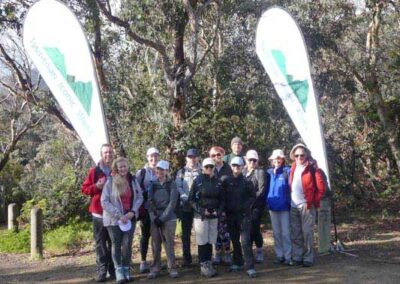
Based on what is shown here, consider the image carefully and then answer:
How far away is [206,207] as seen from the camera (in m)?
7.12

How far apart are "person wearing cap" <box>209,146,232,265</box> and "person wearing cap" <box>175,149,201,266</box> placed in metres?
0.28

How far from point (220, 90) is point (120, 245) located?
16.1ft

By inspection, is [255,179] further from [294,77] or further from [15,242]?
[15,242]

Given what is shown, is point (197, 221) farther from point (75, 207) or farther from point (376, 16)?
point (376, 16)

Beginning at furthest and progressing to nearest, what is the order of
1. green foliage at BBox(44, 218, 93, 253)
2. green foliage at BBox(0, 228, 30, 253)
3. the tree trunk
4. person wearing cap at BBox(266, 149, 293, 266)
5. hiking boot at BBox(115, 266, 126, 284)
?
the tree trunk
green foliage at BBox(0, 228, 30, 253)
green foliage at BBox(44, 218, 93, 253)
person wearing cap at BBox(266, 149, 293, 266)
hiking boot at BBox(115, 266, 126, 284)

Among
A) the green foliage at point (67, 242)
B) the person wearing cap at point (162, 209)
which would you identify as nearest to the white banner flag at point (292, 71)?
the person wearing cap at point (162, 209)

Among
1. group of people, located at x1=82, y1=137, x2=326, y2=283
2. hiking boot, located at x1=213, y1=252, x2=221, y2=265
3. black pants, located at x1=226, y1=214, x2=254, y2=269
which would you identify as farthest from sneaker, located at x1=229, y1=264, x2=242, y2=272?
hiking boot, located at x1=213, y1=252, x2=221, y2=265

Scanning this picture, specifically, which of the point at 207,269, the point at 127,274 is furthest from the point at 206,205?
the point at 127,274

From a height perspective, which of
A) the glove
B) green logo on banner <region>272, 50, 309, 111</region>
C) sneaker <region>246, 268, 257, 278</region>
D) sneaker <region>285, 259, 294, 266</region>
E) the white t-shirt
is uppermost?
green logo on banner <region>272, 50, 309, 111</region>

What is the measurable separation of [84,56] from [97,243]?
2811 millimetres

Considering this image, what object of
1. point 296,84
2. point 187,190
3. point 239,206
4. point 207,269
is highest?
point 296,84

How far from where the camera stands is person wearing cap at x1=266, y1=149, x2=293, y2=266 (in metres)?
7.76

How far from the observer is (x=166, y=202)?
7.22 metres

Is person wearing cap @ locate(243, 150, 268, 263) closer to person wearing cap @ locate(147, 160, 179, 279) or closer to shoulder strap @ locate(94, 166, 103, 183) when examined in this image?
person wearing cap @ locate(147, 160, 179, 279)
